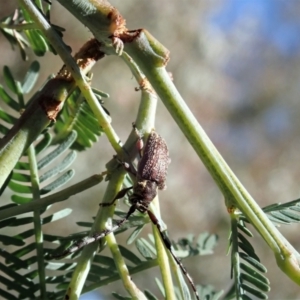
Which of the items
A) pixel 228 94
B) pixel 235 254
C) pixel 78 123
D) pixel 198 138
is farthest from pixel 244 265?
pixel 228 94

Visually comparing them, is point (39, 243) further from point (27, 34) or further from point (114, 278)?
point (27, 34)

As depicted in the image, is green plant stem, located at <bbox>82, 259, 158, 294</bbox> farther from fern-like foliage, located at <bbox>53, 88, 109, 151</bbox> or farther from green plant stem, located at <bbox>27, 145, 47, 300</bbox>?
fern-like foliage, located at <bbox>53, 88, 109, 151</bbox>

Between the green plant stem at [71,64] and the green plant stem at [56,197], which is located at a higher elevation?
the green plant stem at [71,64]

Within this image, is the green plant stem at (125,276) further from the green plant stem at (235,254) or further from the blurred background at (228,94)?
the blurred background at (228,94)

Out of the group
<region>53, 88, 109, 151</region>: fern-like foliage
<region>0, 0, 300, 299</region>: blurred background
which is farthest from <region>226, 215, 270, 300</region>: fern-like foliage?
<region>0, 0, 300, 299</region>: blurred background

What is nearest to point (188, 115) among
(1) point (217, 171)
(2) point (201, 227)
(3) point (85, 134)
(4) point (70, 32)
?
(1) point (217, 171)

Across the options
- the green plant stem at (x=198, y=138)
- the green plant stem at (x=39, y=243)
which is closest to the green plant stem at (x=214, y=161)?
the green plant stem at (x=198, y=138)

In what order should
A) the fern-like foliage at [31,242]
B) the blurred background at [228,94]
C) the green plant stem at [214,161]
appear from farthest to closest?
the blurred background at [228,94] → the fern-like foliage at [31,242] → the green plant stem at [214,161]
